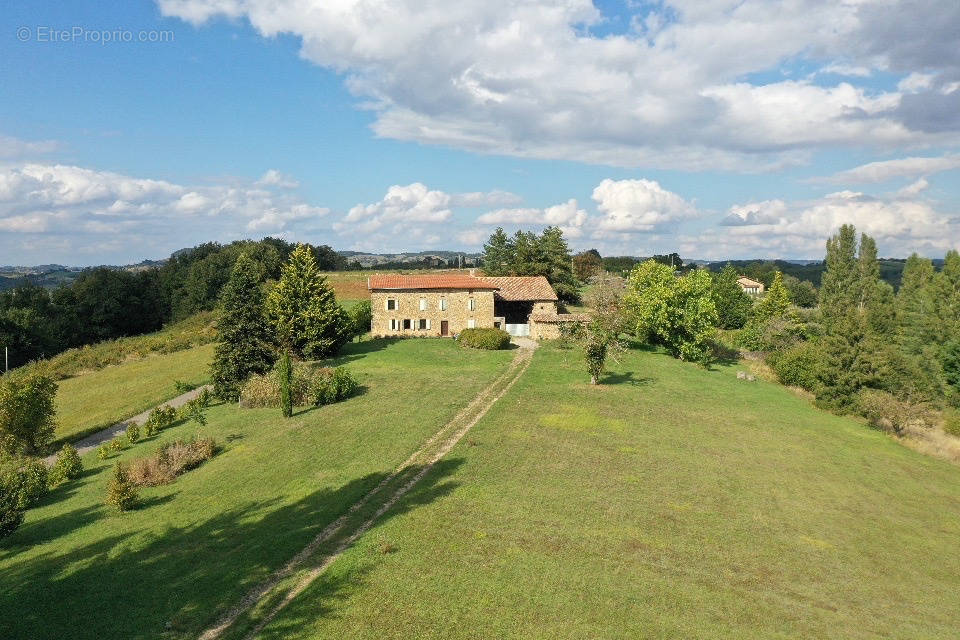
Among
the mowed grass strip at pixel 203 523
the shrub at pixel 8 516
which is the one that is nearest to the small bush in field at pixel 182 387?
the mowed grass strip at pixel 203 523

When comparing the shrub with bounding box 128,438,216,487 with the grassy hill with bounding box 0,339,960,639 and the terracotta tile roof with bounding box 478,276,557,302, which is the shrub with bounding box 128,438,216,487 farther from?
the terracotta tile roof with bounding box 478,276,557,302

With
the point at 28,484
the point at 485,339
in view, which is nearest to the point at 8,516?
the point at 28,484

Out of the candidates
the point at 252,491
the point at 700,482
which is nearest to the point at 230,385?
the point at 252,491

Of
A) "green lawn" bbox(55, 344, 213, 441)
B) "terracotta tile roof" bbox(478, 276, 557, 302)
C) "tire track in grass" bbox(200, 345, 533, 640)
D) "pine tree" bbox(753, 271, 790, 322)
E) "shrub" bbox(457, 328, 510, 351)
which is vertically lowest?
"green lawn" bbox(55, 344, 213, 441)

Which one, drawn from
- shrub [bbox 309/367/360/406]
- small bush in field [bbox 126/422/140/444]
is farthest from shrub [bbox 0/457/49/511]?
shrub [bbox 309/367/360/406]

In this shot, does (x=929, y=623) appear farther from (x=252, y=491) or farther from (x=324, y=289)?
(x=324, y=289)

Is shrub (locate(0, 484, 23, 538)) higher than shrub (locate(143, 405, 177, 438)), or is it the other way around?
shrub (locate(0, 484, 23, 538))

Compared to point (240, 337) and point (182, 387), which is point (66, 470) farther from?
point (182, 387)

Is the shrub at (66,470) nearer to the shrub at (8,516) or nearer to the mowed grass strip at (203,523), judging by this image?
the mowed grass strip at (203,523)
